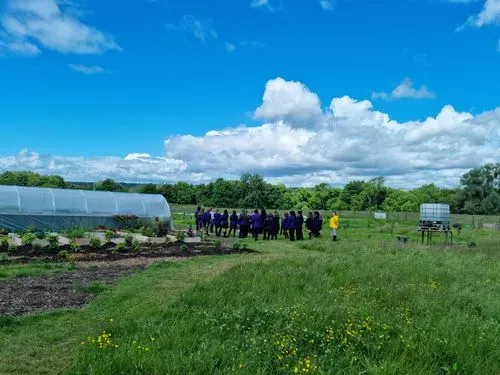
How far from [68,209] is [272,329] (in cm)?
2340

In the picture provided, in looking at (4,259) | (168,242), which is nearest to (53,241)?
(4,259)

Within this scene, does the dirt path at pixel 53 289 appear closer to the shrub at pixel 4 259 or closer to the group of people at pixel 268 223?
the shrub at pixel 4 259

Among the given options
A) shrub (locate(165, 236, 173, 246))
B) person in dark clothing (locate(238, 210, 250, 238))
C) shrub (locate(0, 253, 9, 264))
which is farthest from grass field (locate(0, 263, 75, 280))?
person in dark clothing (locate(238, 210, 250, 238))

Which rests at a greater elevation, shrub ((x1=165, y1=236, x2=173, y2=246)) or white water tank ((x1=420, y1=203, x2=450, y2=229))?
white water tank ((x1=420, y1=203, x2=450, y2=229))

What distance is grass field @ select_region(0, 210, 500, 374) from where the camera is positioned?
4.92m

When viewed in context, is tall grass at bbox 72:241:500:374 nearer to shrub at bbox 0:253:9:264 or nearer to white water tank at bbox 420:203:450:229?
shrub at bbox 0:253:9:264

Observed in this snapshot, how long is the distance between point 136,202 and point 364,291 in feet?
79.9

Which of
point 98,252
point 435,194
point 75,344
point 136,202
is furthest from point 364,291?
point 435,194

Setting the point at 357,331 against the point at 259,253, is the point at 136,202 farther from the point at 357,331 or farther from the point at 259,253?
the point at 357,331

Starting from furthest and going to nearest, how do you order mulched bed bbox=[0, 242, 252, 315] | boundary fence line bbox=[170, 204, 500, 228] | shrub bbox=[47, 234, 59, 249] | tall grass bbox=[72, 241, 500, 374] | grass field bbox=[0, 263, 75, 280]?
boundary fence line bbox=[170, 204, 500, 228] → shrub bbox=[47, 234, 59, 249] → grass field bbox=[0, 263, 75, 280] → mulched bed bbox=[0, 242, 252, 315] → tall grass bbox=[72, 241, 500, 374]

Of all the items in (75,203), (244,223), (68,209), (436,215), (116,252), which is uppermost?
(75,203)

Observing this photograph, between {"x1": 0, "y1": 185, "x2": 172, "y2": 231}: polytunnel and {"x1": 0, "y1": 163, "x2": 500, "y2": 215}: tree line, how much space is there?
5147 cm

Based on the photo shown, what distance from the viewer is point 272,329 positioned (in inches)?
233

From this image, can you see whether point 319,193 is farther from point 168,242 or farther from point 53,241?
point 53,241
